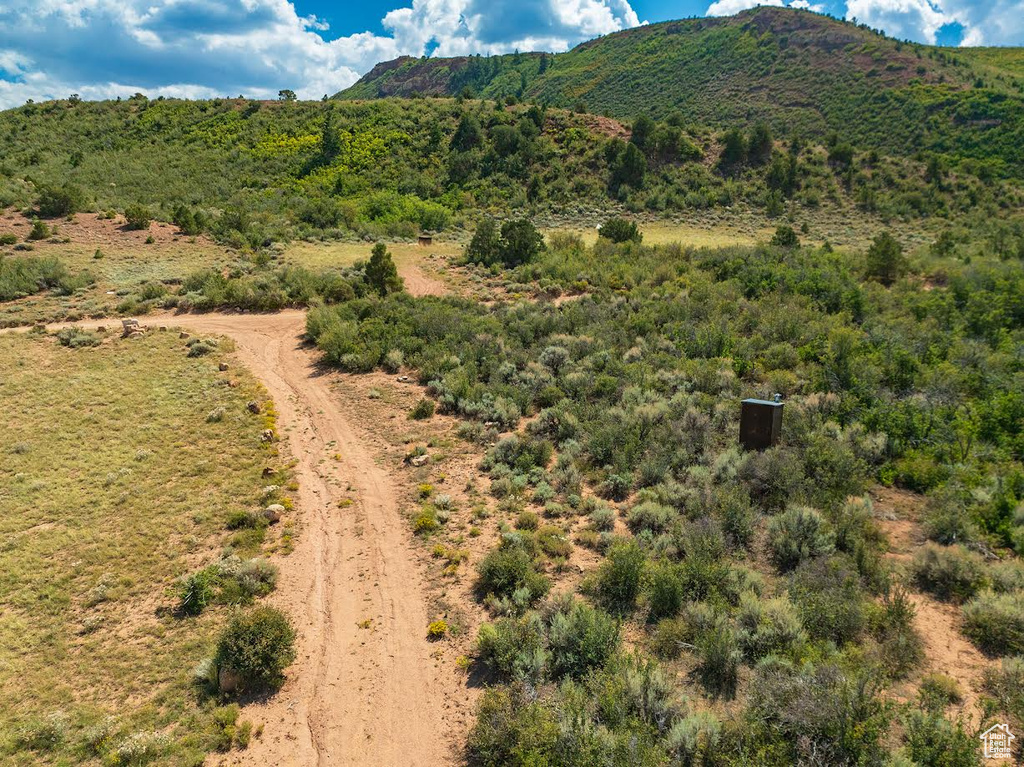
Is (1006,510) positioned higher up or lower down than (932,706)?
higher up

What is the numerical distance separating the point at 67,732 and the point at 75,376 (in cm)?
1253

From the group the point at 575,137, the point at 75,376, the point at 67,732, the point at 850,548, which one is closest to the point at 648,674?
the point at 850,548

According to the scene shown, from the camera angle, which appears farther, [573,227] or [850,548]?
[573,227]

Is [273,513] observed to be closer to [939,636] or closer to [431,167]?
[939,636]

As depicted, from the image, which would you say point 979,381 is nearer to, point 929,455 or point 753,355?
point 929,455

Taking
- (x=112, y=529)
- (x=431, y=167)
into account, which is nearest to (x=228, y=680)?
(x=112, y=529)

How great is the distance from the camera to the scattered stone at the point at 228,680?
656cm

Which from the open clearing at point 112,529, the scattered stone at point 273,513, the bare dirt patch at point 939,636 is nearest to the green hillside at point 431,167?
the open clearing at point 112,529

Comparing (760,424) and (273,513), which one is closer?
(273,513)

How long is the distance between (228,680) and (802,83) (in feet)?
280

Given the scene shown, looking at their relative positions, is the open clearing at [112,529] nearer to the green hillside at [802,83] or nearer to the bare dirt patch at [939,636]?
the bare dirt patch at [939,636]

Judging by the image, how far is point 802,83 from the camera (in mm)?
68500

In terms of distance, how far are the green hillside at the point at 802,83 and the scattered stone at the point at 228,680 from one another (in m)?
58.9

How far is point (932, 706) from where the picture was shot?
545cm
